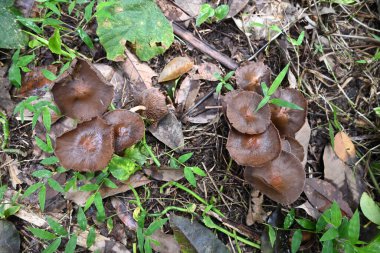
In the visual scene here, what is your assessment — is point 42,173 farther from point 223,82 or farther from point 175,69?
point 223,82

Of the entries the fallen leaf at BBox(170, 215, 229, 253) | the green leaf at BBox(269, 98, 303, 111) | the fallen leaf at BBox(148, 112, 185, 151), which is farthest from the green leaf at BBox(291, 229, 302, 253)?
the fallen leaf at BBox(148, 112, 185, 151)

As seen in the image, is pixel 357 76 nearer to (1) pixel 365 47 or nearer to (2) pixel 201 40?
(1) pixel 365 47

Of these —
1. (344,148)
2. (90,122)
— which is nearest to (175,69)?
(90,122)

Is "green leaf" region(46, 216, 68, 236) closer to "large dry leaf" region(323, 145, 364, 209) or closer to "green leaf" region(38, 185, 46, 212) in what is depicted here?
"green leaf" region(38, 185, 46, 212)

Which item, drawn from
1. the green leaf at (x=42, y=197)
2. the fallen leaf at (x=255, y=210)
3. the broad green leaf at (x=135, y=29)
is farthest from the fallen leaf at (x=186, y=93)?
the green leaf at (x=42, y=197)

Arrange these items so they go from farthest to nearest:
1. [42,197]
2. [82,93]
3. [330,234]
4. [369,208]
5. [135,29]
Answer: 1. [135,29]
2. [369,208]
3. [82,93]
4. [42,197]
5. [330,234]
